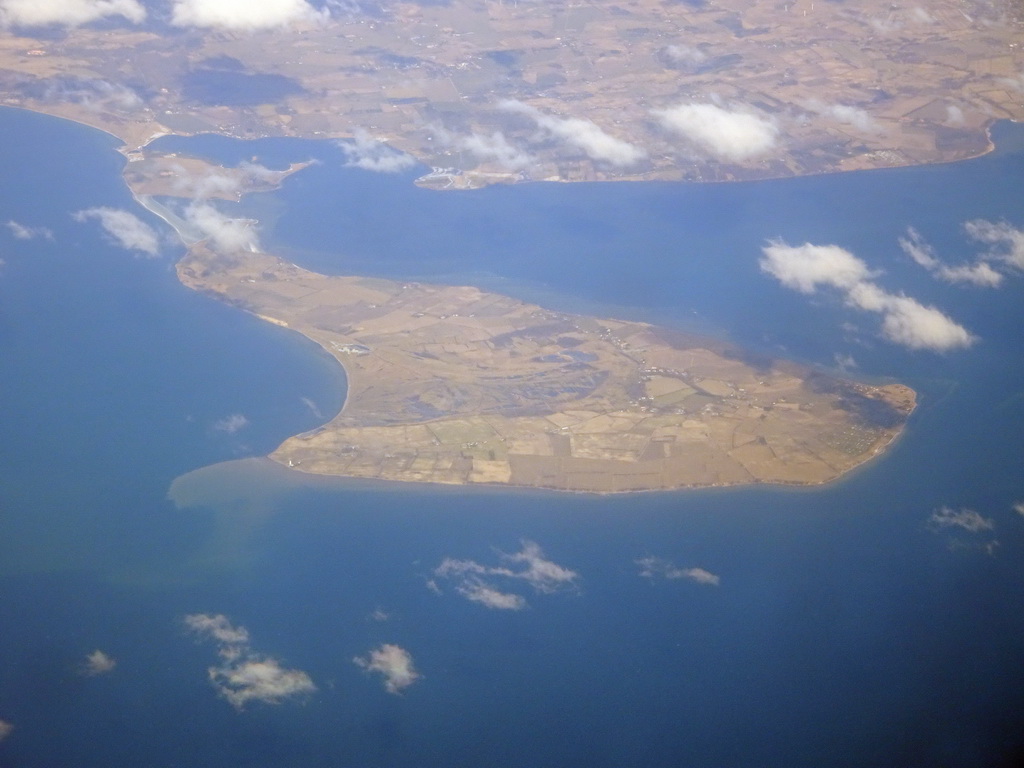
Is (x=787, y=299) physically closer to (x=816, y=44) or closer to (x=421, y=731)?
(x=421, y=731)

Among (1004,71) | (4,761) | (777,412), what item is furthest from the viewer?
(1004,71)

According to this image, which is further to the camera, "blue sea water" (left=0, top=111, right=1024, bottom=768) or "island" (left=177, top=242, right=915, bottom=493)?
"island" (left=177, top=242, right=915, bottom=493)

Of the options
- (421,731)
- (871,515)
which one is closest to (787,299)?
(871,515)

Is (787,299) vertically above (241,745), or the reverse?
(787,299)

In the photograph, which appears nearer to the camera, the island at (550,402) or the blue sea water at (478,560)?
the blue sea water at (478,560)
